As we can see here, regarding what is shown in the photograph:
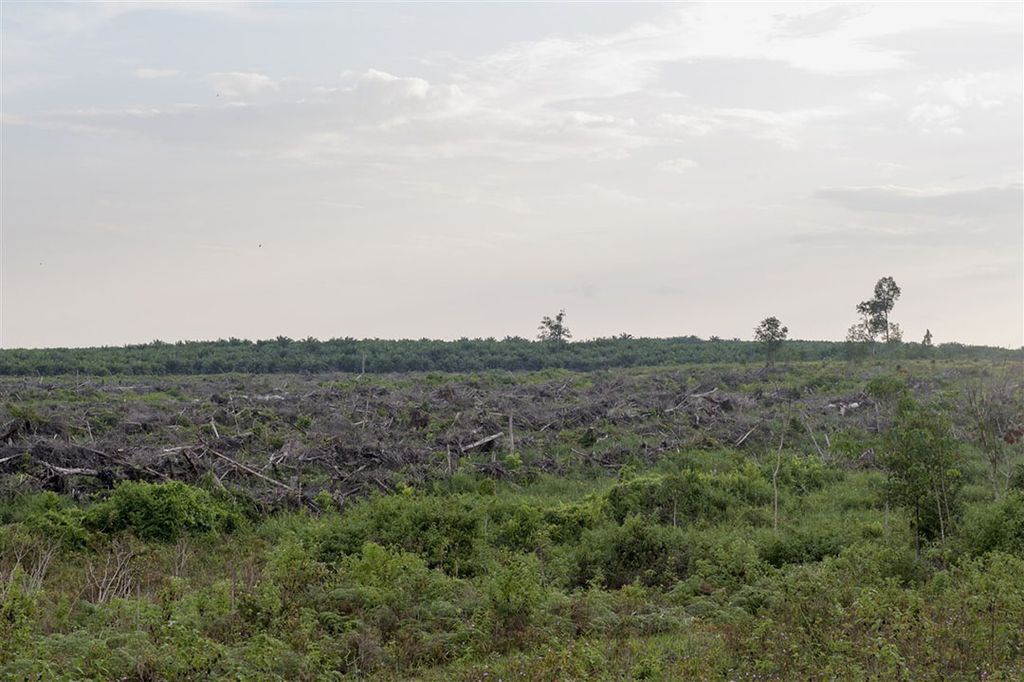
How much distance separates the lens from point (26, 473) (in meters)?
22.6

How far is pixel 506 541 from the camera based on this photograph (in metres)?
19.8

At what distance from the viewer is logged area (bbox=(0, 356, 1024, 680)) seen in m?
11.6

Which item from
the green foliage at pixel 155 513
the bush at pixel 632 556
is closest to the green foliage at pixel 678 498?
the bush at pixel 632 556

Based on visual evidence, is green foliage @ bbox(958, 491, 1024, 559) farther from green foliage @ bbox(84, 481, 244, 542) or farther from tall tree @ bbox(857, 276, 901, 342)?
tall tree @ bbox(857, 276, 901, 342)

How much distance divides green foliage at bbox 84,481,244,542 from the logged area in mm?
52

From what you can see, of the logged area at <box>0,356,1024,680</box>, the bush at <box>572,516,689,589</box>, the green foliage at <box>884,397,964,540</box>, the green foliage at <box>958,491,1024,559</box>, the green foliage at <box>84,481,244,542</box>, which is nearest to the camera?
the logged area at <box>0,356,1024,680</box>

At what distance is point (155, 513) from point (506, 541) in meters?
6.82

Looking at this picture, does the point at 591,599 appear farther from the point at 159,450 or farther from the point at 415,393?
the point at 415,393

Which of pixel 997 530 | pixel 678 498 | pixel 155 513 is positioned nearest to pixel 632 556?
pixel 678 498

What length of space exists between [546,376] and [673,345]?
26.6m

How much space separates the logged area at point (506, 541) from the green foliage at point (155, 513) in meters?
0.05

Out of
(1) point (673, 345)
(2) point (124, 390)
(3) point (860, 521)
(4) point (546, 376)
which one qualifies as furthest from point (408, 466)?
(1) point (673, 345)

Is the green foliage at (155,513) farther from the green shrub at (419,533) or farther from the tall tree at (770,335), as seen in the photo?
the tall tree at (770,335)

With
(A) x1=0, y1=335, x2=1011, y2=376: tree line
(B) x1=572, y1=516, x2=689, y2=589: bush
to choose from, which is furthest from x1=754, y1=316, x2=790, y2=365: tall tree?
(B) x1=572, y1=516, x2=689, y2=589: bush
